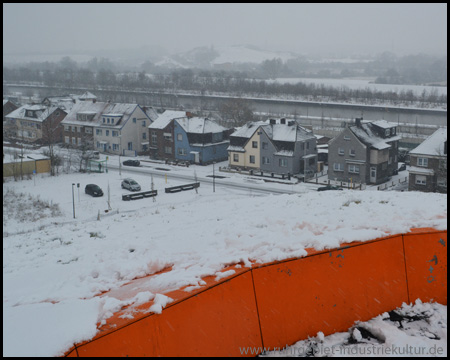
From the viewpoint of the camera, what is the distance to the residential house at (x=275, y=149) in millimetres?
32094

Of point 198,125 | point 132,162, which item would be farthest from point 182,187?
point 198,125

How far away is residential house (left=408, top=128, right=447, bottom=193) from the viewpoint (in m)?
26.2

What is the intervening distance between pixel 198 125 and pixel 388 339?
32.5m

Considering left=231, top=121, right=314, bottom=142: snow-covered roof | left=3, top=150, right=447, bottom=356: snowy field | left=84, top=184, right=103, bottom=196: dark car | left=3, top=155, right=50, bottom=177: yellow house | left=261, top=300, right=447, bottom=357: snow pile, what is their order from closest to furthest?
left=3, top=150, right=447, bottom=356: snowy field
left=261, top=300, right=447, bottom=357: snow pile
left=84, top=184, right=103, bottom=196: dark car
left=3, top=155, right=50, bottom=177: yellow house
left=231, top=121, right=314, bottom=142: snow-covered roof

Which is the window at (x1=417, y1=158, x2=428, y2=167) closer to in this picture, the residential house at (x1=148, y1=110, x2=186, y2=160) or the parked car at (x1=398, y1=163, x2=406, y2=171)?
the parked car at (x1=398, y1=163, x2=406, y2=171)

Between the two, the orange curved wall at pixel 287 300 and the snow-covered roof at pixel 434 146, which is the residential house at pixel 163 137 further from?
the orange curved wall at pixel 287 300

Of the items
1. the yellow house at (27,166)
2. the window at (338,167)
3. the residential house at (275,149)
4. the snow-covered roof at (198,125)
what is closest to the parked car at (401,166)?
the window at (338,167)

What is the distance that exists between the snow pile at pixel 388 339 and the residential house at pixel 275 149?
85.4ft

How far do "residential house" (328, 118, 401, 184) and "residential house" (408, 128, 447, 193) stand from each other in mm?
2588

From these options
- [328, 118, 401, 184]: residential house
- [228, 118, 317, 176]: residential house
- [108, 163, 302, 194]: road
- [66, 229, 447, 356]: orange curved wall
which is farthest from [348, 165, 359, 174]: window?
[66, 229, 447, 356]: orange curved wall

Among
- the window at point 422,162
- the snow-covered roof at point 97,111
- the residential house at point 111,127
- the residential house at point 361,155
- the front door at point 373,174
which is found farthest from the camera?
the snow-covered roof at point 97,111

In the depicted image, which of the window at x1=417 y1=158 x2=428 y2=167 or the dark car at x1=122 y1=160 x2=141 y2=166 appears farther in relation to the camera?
the dark car at x1=122 y1=160 x2=141 y2=166

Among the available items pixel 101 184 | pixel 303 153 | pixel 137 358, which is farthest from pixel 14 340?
pixel 303 153

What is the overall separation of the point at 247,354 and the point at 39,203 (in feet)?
68.2
